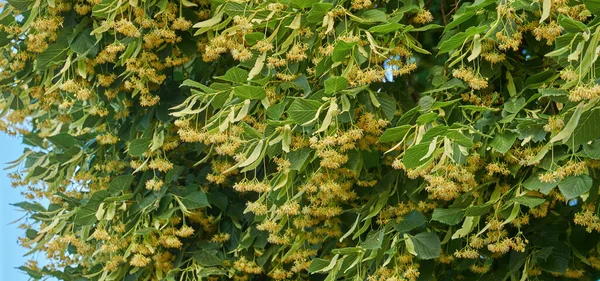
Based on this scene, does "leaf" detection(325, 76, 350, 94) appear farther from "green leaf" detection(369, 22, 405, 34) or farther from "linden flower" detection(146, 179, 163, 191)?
"linden flower" detection(146, 179, 163, 191)

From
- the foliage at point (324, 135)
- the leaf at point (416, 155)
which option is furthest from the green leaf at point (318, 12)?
the leaf at point (416, 155)

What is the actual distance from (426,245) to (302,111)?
1.30 ft

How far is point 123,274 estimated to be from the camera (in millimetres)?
2375

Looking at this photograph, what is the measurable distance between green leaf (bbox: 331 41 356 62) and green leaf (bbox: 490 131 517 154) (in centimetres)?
34

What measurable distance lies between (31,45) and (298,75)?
773 millimetres

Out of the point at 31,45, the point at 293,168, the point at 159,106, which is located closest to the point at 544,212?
the point at 293,168

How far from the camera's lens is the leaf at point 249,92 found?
6.04ft

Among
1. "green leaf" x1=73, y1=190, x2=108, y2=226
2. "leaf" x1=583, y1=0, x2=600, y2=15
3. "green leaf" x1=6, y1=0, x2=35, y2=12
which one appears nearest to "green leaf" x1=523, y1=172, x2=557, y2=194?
"leaf" x1=583, y1=0, x2=600, y2=15

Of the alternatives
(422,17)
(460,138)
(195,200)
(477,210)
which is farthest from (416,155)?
(195,200)

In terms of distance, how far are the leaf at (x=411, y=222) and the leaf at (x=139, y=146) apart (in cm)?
69

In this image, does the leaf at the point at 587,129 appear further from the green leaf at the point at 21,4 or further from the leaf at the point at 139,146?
the green leaf at the point at 21,4

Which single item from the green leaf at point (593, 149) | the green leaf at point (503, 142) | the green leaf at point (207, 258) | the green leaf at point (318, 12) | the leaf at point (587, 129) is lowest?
the green leaf at point (207, 258)

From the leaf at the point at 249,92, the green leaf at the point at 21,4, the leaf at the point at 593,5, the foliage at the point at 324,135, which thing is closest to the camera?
the leaf at the point at 593,5

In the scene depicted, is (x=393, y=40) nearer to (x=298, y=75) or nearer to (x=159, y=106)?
(x=298, y=75)
